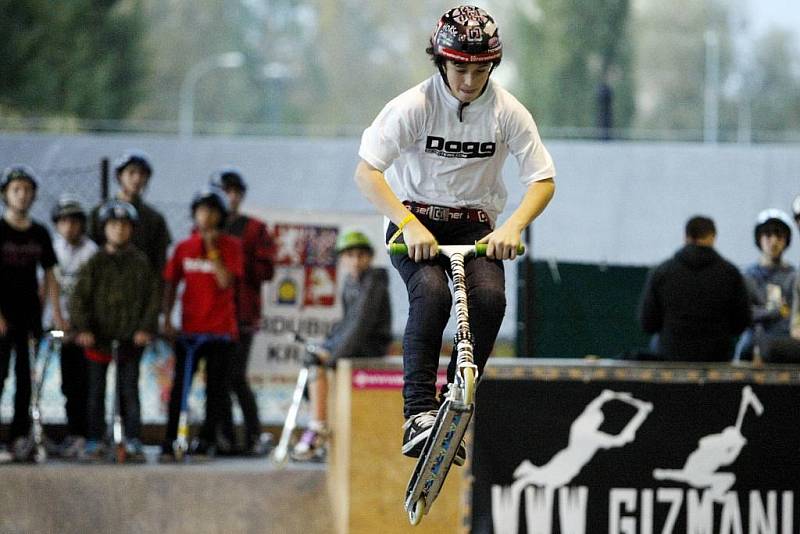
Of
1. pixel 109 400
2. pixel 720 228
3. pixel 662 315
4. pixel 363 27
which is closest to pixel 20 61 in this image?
pixel 363 27

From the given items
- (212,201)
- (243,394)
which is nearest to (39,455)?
(243,394)

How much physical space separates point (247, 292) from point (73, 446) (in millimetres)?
1901

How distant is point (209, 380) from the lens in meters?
11.1

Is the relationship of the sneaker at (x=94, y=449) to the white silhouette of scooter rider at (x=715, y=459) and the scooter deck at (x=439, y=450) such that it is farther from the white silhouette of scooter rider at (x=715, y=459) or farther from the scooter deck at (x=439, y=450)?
the scooter deck at (x=439, y=450)

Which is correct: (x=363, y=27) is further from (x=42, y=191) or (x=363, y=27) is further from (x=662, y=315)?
(x=662, y=315)

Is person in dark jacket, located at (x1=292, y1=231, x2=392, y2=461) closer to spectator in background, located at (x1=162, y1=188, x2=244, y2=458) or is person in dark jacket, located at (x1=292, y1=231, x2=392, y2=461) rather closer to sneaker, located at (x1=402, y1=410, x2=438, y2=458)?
spectator in background, located at (x1=162, y1=188, x2=244, y2=458)

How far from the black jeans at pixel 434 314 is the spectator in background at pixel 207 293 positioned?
15.4 ft

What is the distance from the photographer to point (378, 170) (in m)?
6.29

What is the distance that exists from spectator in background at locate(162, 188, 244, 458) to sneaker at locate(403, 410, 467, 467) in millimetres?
4907

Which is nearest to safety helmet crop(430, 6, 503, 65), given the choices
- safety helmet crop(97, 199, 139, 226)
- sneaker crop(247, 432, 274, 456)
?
safety helmet crop(97, 199, 139, 226)

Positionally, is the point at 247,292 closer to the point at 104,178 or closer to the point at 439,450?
the point at 104,178

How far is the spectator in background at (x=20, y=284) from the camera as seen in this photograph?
1053 cm

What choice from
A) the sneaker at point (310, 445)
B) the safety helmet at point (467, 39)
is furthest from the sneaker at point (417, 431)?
the sneaker at point (310, 445)

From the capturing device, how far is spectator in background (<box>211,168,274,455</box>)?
1141 centimetres
